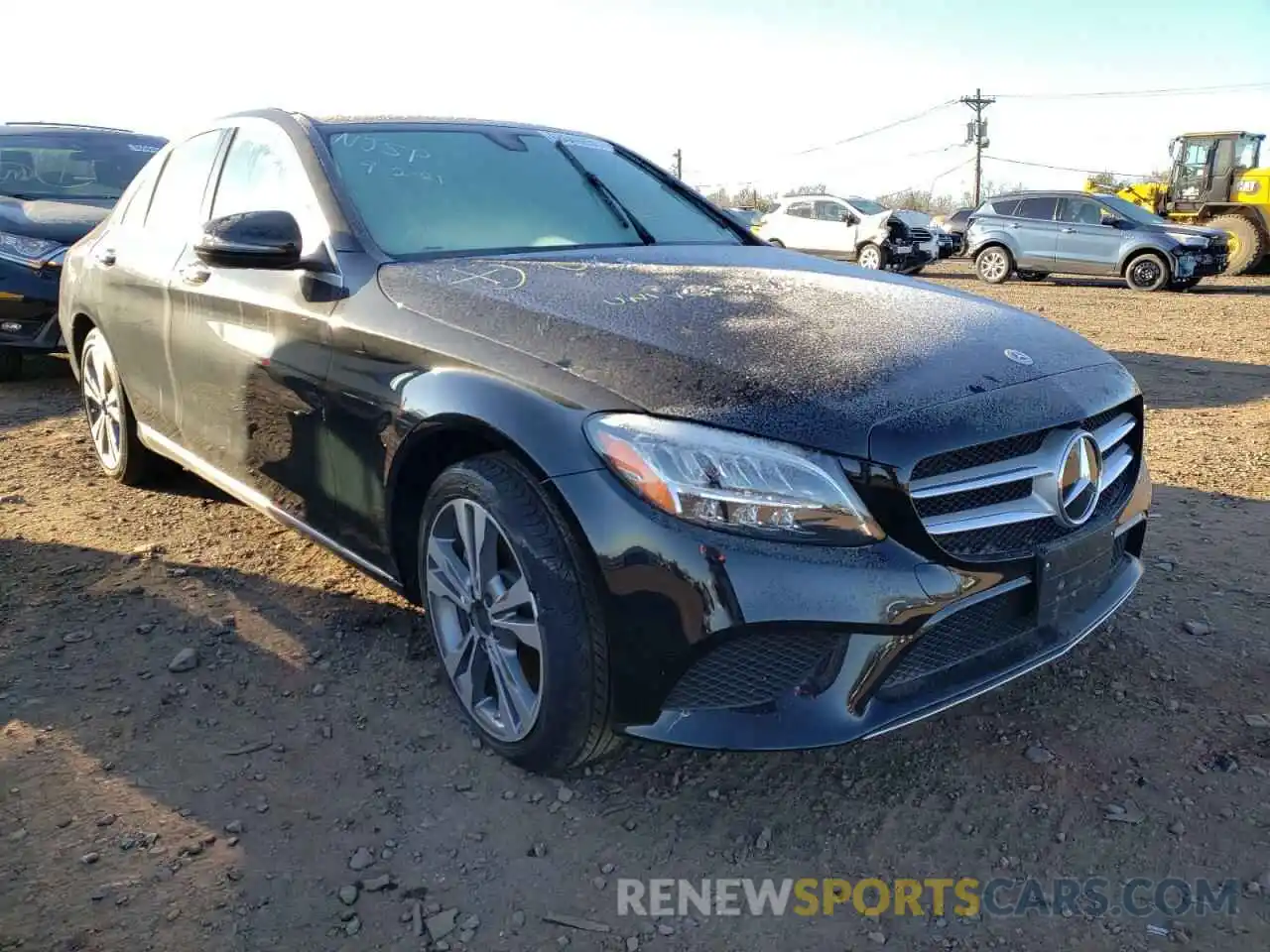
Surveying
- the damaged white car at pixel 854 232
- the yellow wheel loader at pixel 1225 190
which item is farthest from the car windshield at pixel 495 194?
the yellow wheel loader at pixel 1225 190

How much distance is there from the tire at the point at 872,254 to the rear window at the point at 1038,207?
7.71ft

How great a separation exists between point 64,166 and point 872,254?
13.9 metres

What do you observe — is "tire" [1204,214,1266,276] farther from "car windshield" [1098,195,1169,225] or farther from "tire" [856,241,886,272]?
"tire" [856,241,886,272]

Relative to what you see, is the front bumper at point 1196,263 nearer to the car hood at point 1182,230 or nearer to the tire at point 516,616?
the car hood at point 1182,230

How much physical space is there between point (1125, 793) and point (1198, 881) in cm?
29

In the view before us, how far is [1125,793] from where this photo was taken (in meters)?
2.33

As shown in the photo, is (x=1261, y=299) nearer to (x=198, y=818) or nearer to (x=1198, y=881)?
(x=1198, y=881)

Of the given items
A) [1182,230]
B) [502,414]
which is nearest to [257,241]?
[502,414]

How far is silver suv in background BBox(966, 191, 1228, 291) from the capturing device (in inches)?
616

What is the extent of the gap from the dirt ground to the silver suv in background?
559 inches

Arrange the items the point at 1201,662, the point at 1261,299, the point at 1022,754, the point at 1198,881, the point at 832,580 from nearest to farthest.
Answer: the point at 832,580 → the point at 1198,881 → the point at 1022,754 → the point at 1201,662 → the point at 1261,299

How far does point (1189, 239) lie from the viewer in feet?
51.1

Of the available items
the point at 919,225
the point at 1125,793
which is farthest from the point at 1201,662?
the point at 919,225

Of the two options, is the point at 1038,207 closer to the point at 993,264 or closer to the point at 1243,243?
the point at 993,264
